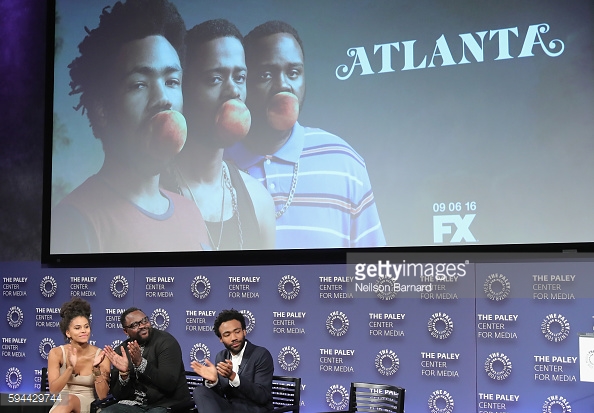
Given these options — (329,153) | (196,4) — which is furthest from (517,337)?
(196,4)

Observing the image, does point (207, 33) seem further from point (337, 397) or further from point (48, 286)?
point (337, 397)

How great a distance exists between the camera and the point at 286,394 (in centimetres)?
538

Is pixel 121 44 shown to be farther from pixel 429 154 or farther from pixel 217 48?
pixel 429 154

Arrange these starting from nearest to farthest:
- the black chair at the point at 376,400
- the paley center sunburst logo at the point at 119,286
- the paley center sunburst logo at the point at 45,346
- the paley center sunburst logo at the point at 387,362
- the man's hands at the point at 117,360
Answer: the black chair at the point at 376,400
the man's hands at the point at 117,360
the paley center sunburst logo at the point at 387,362
the paley center sunburst logo at the point at 119,286
the paley center sunburst logo at the point at 45,346

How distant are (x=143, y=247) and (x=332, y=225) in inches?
62.9

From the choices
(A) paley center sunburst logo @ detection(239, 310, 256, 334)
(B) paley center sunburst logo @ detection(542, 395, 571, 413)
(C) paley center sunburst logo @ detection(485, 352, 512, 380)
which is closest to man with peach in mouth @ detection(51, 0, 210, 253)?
(A) paley center sunburst logo @ detection(239, 310, 256, 334)

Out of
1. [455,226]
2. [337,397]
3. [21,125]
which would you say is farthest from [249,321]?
[21,125]

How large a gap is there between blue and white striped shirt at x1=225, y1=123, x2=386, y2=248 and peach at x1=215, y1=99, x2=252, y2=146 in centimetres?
17

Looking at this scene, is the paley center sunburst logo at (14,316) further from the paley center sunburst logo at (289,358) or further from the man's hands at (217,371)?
the man's hands at (217,371)

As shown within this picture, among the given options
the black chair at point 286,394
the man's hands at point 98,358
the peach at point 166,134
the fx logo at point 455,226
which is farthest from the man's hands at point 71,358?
the fx logo at point 455,226

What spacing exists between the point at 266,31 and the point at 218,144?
96 centimetres

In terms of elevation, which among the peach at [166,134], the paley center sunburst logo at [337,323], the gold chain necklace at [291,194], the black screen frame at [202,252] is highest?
the peach at [166,134]

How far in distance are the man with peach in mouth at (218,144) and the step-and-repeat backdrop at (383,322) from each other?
0.36 metres

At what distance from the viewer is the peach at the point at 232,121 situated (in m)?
6.31
